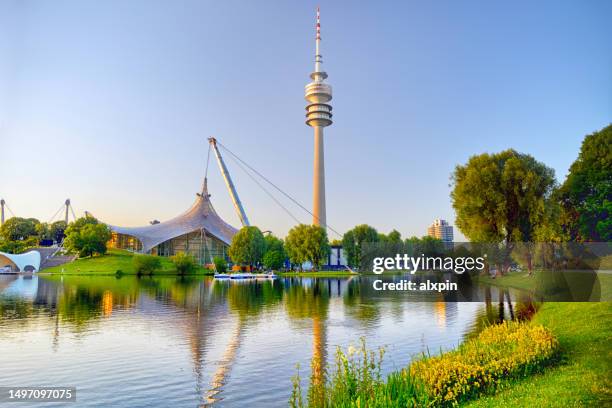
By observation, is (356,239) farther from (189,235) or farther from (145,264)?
(189,235)

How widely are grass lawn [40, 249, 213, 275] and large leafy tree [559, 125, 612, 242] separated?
3140 inches

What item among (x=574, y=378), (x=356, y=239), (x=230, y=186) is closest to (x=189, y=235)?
(x=230, y=186)

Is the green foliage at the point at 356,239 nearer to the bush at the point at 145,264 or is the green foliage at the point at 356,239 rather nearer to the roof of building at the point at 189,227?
the bush at the point at 145,264

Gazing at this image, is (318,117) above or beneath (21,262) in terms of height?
above

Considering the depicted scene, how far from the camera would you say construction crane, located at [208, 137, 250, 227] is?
5371 inches

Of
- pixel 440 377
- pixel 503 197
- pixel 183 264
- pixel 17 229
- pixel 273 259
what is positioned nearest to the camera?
pixel 440 377

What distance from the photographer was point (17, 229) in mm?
149875

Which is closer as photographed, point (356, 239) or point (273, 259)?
point (273, 259)

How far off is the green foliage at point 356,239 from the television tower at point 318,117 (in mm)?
51661

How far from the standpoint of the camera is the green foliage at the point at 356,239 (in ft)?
364

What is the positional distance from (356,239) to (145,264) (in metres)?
48.7

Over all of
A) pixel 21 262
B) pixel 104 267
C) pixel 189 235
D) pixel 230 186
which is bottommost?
pixel 104 267

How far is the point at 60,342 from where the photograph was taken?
21812mm

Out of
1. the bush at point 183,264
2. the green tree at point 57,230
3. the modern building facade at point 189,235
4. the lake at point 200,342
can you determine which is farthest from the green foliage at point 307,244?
the green tree at point 57,230
